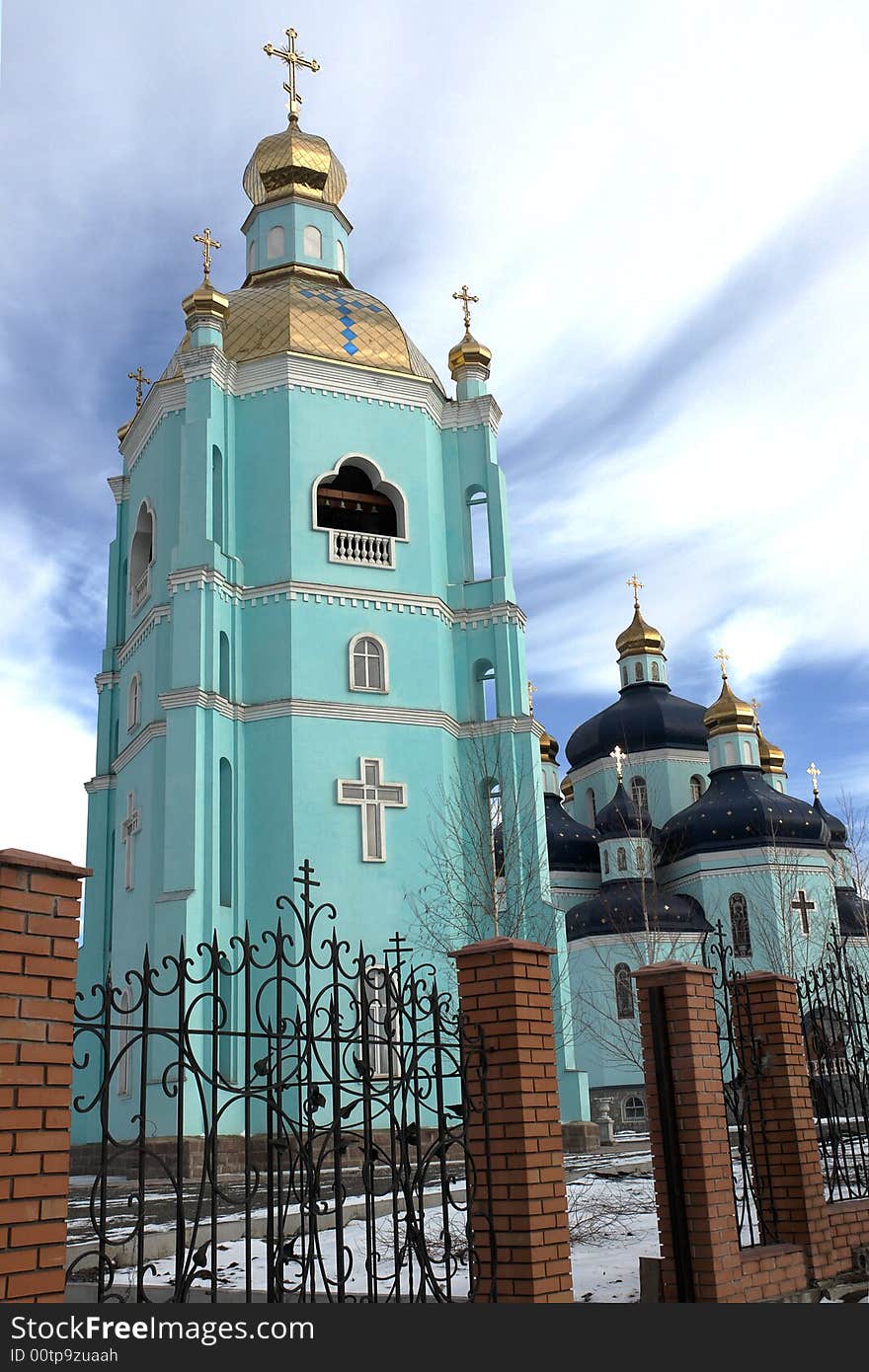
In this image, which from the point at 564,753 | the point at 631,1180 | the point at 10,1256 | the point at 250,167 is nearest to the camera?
the point at 10,1256

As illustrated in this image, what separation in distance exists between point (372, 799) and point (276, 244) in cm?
1214

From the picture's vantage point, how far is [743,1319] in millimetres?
5348

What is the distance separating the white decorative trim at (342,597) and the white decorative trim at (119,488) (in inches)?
178

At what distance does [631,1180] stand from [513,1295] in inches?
307

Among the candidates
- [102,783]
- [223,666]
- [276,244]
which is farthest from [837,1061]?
[276,244]

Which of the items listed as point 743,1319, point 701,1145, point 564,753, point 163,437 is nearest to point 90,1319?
point 743,1319

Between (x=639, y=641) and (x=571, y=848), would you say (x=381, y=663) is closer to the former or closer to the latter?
(x=571, y=848)

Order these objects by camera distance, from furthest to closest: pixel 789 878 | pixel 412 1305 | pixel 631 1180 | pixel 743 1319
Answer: pixel 789 878 → pixel 631 1180 → pixel 743 1319 → pixel 412 1305

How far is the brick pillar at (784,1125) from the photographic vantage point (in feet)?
25.1

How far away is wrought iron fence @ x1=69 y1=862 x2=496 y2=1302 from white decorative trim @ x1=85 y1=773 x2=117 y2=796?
4832mm

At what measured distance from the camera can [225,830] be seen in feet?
62.6

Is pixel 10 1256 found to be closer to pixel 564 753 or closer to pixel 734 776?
pixel 734 776

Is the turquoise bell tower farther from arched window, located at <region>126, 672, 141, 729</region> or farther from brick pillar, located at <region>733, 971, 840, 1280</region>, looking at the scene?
brick pillar, located at <region>733, 971, 840, 1280</region>

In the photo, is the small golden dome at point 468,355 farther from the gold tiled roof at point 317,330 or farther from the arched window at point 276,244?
the arched window at point 276,244
